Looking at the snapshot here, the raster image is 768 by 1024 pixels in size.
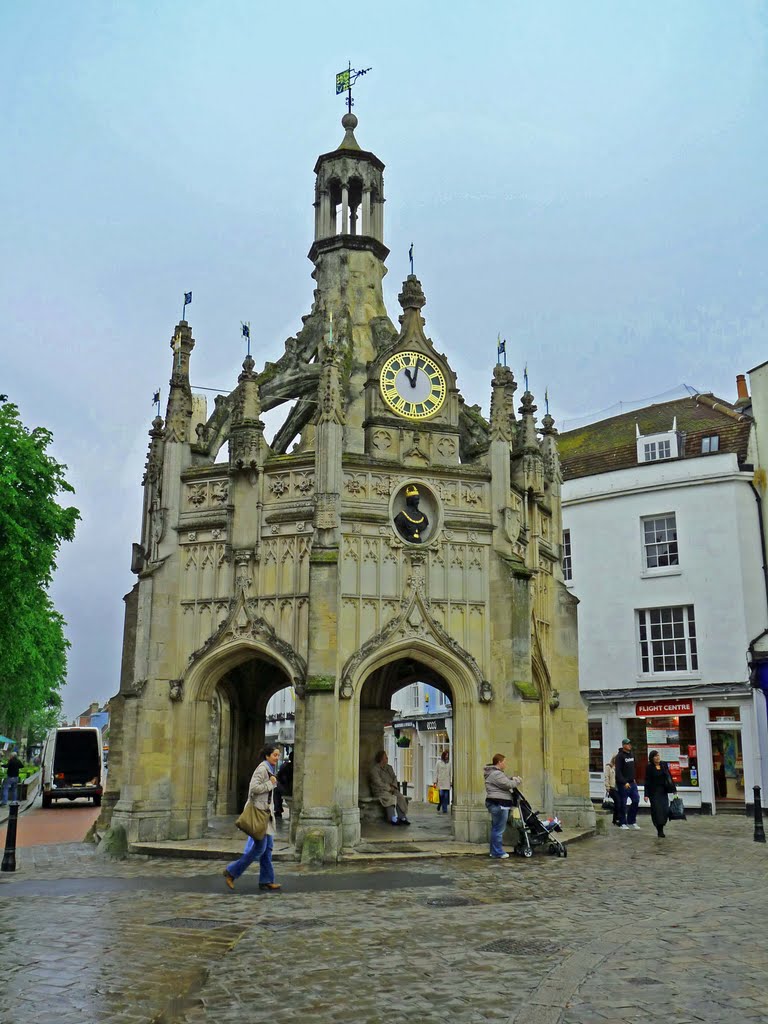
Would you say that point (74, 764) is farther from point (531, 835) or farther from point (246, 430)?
point (531, 835)

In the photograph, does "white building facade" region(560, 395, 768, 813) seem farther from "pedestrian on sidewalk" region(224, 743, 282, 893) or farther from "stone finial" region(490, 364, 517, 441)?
"pedestrian on sidewalk" region(224, 743, 282, 893)

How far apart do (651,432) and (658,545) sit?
4.92m

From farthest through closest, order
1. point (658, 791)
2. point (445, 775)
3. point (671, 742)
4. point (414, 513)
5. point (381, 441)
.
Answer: point (445, 775) → point (671, 742) → point (658, 791) → point (381, 441) → point (414, 513)

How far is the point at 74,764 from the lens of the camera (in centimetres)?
3788

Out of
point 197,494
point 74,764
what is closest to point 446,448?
point 197,494

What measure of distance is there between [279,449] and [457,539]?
6.88 metres

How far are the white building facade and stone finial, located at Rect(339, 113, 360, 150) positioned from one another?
14241mm

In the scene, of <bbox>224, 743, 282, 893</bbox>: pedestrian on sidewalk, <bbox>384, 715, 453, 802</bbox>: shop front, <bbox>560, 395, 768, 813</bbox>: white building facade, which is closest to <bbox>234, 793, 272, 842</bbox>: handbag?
<bbox>224, 743, 282, 893</bbox>: pedestrian on sidewalk

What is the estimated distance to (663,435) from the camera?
33281 millimetres

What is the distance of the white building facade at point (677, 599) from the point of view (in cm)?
2970

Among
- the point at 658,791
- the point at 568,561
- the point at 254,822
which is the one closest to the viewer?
the point at 254,822

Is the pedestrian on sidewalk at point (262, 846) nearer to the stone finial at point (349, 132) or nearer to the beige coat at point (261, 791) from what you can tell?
the beige coat at point (261, 791)

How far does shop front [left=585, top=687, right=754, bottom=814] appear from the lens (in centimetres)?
2923

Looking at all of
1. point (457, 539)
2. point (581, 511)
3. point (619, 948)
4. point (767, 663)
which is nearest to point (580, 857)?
point (457, 539)
